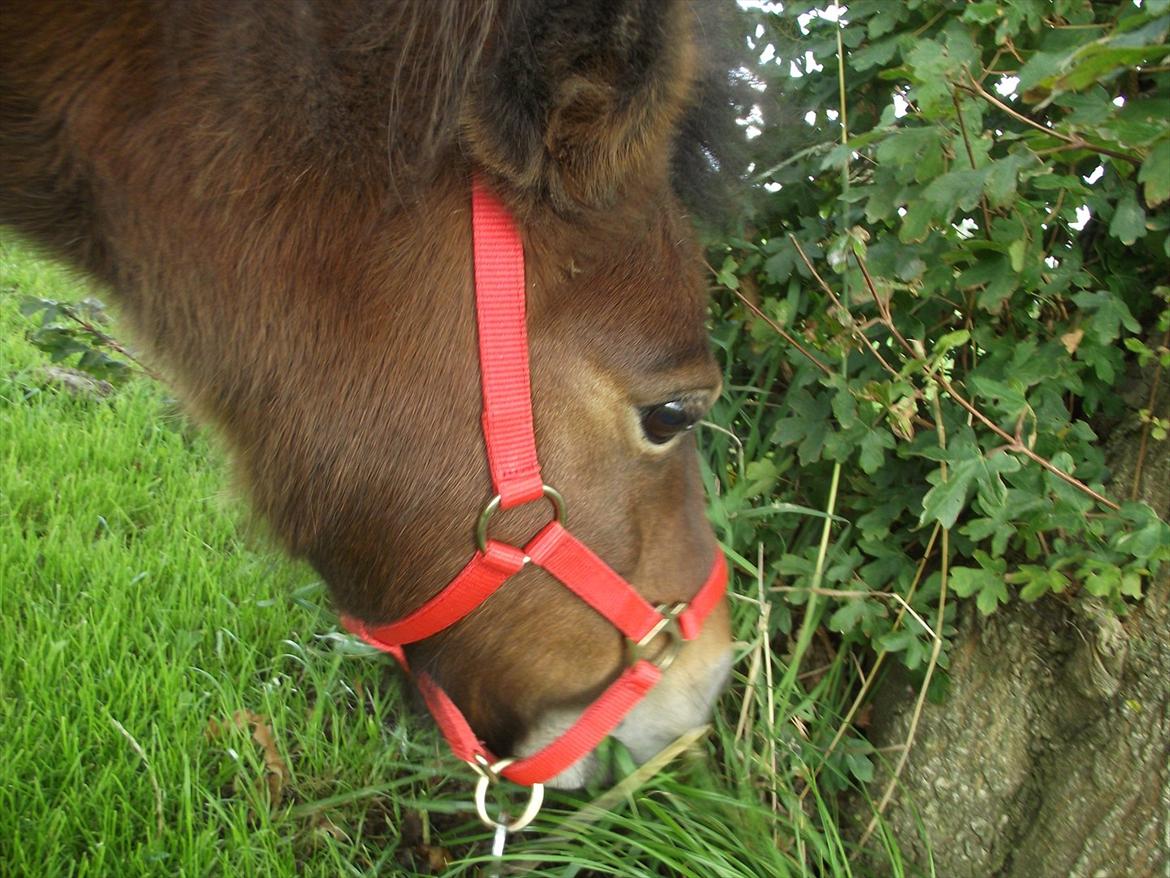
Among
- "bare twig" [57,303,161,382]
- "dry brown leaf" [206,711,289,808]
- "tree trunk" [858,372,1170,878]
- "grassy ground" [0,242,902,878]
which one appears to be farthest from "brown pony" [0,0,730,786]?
"bare twig" [57,303,161,382]

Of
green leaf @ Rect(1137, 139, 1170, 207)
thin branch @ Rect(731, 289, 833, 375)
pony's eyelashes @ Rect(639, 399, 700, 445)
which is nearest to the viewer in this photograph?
green leaf @ Rect(1137, 139, 1170, 207)

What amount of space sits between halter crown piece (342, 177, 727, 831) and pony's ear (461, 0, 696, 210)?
90 mm

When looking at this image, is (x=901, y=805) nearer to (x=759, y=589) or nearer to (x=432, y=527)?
(x=759, y=589)

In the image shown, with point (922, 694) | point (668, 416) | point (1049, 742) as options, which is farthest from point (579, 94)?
point (1049, 742)

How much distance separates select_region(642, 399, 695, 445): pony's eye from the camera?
1455 millimetres

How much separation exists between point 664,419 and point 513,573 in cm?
37

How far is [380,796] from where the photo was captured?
6.21 feet

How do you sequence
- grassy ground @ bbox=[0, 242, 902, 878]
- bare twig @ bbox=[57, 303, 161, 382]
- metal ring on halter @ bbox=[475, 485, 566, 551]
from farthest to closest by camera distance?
1. bare twig @ bbox=[57, 303, 161, 382]
2. grassy ground @ bbox=[0, 242, 902, 878]
3. metal ring on halter @ bbox=[475, 485, 566, 551]

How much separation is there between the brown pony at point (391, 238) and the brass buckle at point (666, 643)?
36 millimetres

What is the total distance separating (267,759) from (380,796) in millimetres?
262

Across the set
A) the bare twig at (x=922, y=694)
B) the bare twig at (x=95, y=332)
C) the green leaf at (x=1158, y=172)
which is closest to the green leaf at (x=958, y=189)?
the green leaf at (x=1158, y=172)

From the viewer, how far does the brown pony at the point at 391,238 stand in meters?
1.14

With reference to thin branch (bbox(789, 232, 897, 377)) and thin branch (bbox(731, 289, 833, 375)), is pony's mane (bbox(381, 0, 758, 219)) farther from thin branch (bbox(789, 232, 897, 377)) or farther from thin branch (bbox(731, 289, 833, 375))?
thin branch (bbox(731, 289, 833, 375))

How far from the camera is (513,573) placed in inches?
55.3
